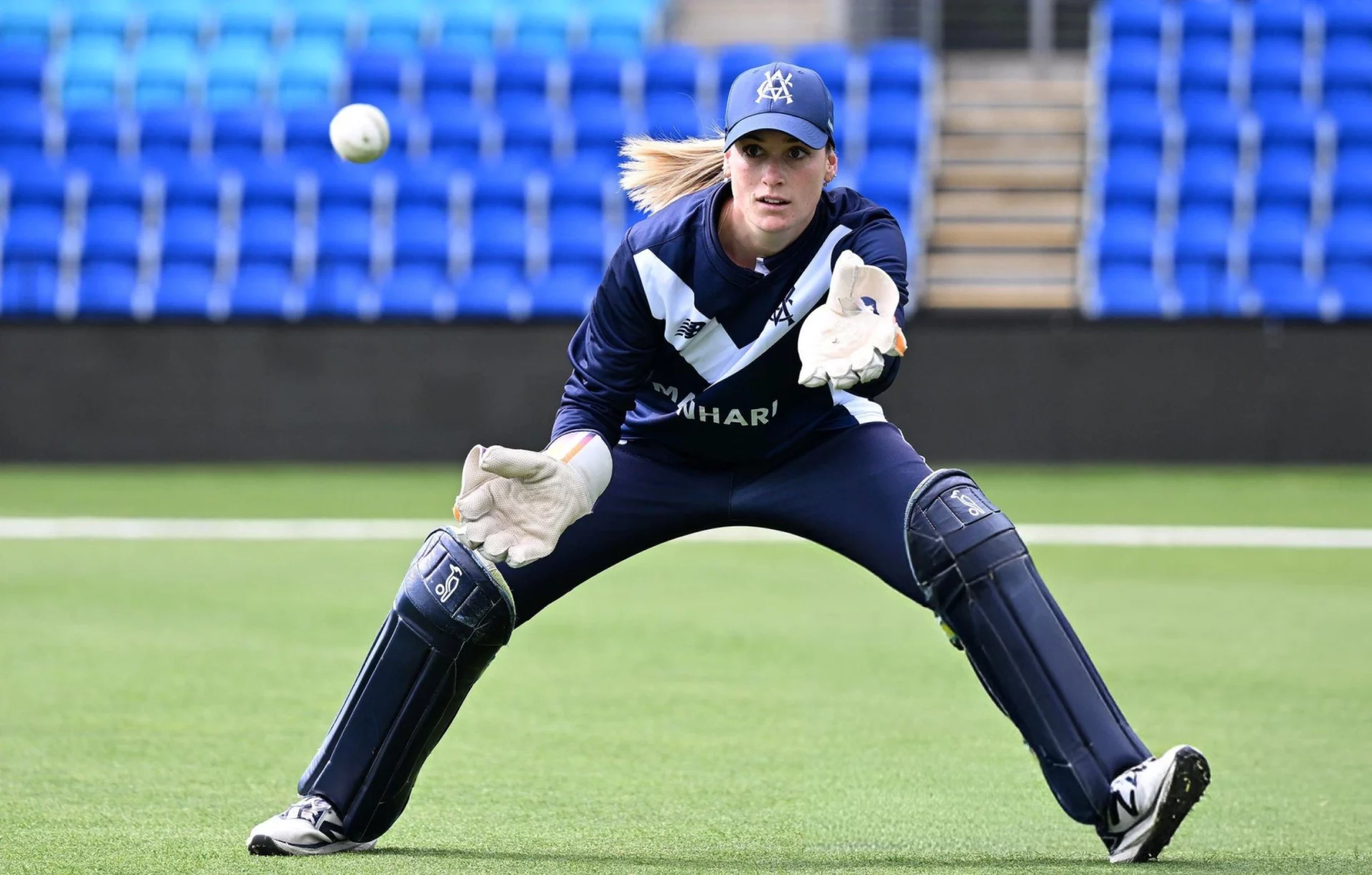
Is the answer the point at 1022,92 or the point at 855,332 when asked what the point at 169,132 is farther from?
the point at 855,332

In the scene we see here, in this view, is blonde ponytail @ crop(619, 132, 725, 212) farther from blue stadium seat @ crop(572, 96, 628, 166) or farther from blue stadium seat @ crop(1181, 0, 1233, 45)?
blue stadium seat @ crop(1181, 0, 1233, 45)

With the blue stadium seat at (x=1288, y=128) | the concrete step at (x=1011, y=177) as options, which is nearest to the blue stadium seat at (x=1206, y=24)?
the blue stadium seat at (x=1288, y=128)

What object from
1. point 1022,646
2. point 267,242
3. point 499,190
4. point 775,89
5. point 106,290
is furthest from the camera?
point 499,190

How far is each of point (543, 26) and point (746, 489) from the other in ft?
44.8

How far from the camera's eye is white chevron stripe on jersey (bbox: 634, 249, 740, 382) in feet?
13.6

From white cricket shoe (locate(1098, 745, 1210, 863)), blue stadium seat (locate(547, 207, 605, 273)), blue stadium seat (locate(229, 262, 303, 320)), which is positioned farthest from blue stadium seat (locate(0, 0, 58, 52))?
white cricket shoe (locate(1098, 745, 1210, 863))

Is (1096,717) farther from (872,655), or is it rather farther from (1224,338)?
(1224,338)

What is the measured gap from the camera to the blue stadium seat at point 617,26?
56.2ft

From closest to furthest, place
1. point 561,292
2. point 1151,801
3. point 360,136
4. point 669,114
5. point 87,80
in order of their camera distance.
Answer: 1. point 1151,801
2. point 360,136
3. point 561,292
4. point 669,114
5. point 87,80

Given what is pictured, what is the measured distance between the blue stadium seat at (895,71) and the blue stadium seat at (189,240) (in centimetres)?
633

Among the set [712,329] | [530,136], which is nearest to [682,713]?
[712,329]

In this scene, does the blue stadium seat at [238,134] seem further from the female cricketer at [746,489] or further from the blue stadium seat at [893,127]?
the female cricketer at [746,489]

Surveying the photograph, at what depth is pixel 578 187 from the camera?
1592 cm

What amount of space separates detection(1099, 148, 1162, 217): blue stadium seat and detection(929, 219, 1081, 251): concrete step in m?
0.51
